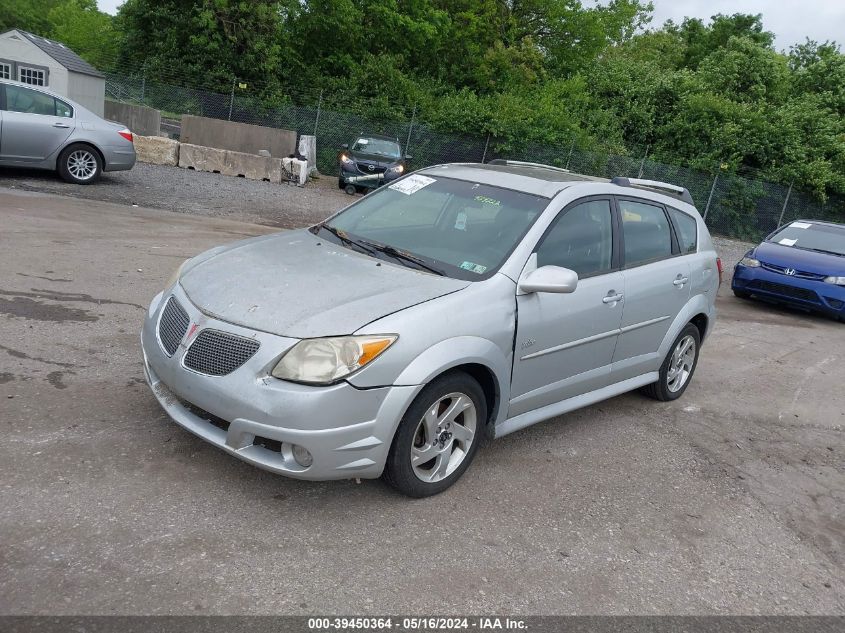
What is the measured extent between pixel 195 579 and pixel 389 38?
110 feet

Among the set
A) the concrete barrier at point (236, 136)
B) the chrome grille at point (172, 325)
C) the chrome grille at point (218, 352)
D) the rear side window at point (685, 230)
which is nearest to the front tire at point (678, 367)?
the rear side window at point (685, 230)

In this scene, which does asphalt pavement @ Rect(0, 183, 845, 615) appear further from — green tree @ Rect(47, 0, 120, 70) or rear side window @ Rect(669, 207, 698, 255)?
green tree @ Rect(47, 0, 120, 70)

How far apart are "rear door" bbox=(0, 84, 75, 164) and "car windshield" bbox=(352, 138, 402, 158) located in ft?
31.2

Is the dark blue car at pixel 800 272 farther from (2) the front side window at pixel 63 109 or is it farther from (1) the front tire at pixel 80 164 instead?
(2) the front side window at pixel 63 109

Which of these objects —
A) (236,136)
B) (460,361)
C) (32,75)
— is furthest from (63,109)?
(32,75)

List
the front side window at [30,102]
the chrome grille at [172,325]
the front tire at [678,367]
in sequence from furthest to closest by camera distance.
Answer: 1. the front side window at [30,102]
2. the front tire at [678,367]
3. the chrome grille at [172,325]

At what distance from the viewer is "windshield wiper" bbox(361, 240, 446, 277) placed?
418 cm

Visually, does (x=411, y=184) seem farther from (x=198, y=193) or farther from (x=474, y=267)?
(x=198, y=193)

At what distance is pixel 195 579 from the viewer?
2992 millimetres

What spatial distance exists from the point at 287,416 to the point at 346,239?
1650 mm

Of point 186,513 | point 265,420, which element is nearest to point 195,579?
point 186,513

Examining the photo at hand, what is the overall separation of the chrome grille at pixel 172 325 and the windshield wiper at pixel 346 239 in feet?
3.73

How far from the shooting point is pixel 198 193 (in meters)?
14.7

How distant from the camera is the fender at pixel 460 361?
3527mm
